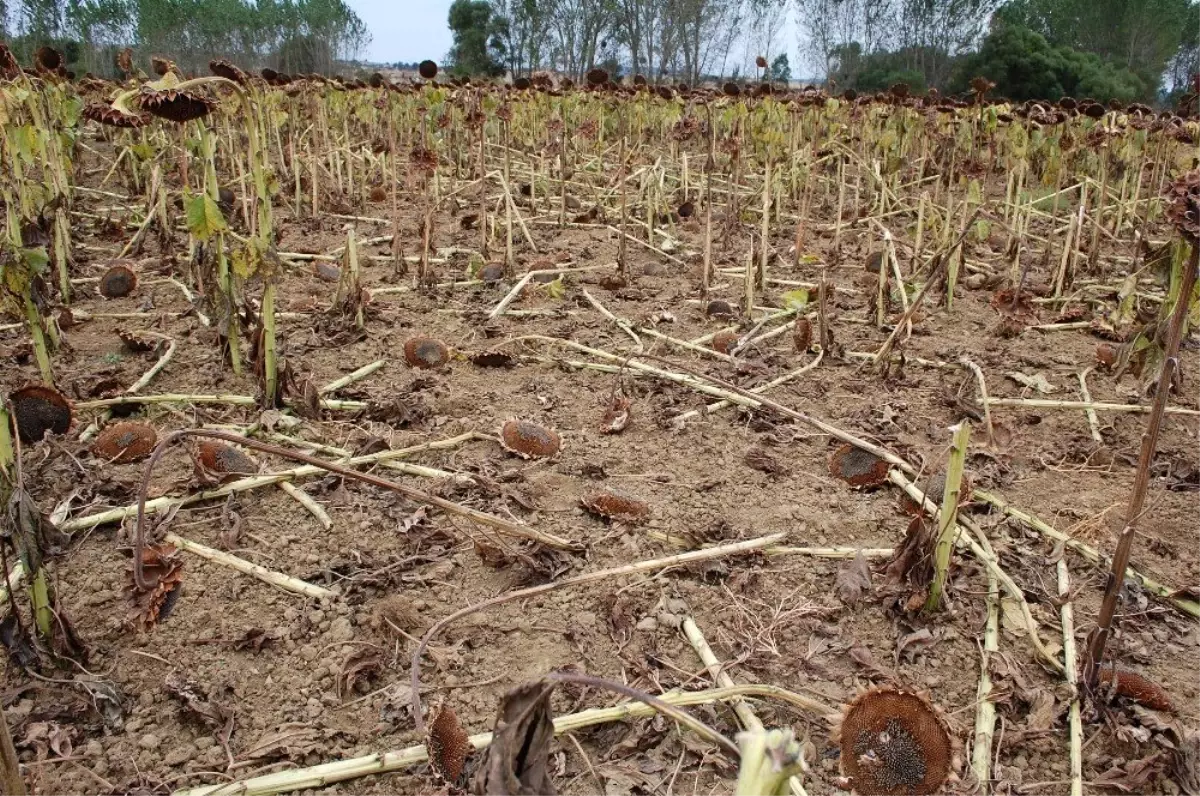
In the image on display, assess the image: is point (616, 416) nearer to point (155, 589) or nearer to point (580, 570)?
point (580, 570)

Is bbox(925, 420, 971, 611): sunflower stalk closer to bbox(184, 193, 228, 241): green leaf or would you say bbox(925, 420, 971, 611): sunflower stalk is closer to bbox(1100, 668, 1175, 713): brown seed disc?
bbox(1100, 668, 1175, 713): brown seed disc

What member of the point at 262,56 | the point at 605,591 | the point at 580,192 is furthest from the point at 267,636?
the point at 262,56

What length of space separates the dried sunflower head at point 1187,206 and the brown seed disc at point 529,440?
7.69ft

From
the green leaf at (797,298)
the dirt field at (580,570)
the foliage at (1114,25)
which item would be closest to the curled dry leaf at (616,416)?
the dirt field at (580,570)

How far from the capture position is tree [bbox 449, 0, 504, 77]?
4088cm

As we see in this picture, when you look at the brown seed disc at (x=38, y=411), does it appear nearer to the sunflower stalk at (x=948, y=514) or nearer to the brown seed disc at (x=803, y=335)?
the sunflower stalk at (x=948, y=514)

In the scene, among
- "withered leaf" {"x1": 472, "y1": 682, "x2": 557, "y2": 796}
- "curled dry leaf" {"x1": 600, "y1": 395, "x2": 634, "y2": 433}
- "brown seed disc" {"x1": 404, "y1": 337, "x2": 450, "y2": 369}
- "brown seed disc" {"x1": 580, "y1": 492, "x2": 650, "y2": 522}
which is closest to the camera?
"withered leaf" {"x1": 472, "y1": 682, "x2": 557, "y2": 796}

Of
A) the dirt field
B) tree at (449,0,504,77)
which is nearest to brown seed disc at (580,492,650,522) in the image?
the dirt field

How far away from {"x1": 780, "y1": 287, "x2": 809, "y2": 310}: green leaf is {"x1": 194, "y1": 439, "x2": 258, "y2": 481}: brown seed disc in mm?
3568

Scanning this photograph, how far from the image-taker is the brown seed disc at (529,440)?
353cm

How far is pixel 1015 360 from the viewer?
484cm

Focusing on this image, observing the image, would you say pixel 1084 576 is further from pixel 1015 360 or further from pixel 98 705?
pixel 98 705

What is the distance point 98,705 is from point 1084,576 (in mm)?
2958

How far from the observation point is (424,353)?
4.46 meters
